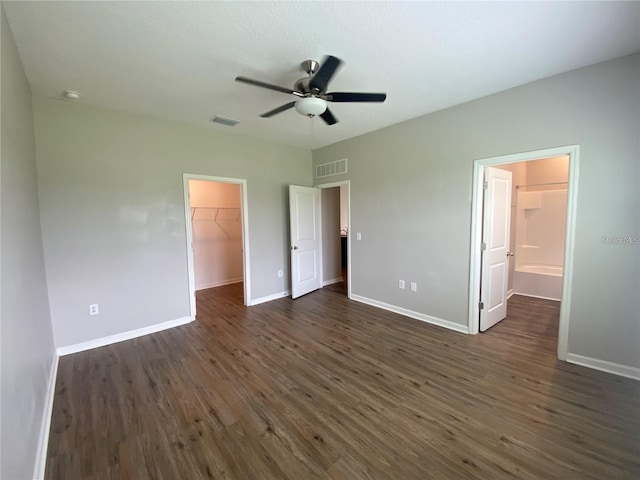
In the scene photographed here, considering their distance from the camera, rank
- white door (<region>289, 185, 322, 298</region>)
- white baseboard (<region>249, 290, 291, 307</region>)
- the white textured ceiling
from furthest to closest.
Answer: white door (<region>289, 185, 322, 298</region>) → white baseboard (<region>249, 290, 291, 307</region>) → the white textured ceiling

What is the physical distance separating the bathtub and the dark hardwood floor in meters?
1.62

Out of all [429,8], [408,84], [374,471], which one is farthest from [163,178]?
[374,471]

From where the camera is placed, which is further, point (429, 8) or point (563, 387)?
point (563, 387)

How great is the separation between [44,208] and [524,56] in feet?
15.7

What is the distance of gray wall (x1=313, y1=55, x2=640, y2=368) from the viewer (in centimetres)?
233

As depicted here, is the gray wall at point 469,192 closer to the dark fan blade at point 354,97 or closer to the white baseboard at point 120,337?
the dark fan blade at point 354,97

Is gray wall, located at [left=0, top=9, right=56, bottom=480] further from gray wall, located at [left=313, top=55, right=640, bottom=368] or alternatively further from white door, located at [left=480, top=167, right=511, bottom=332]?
white door, located at [left=480, top=167, right=511, bottom=332]

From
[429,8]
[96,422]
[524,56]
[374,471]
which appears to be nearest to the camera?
[374,471]

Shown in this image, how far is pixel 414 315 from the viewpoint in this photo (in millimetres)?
3879

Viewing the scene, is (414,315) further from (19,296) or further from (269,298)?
(19,296)

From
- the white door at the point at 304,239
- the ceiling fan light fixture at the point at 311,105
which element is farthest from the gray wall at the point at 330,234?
the ceiling fan light fixture at the point at 311,105

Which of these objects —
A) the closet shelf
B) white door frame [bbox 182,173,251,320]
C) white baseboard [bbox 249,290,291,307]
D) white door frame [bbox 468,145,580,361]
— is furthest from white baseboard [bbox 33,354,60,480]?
white door frame [bbox 468,145,580,361]

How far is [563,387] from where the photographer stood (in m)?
2.28

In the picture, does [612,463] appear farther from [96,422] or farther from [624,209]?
[96,422]
